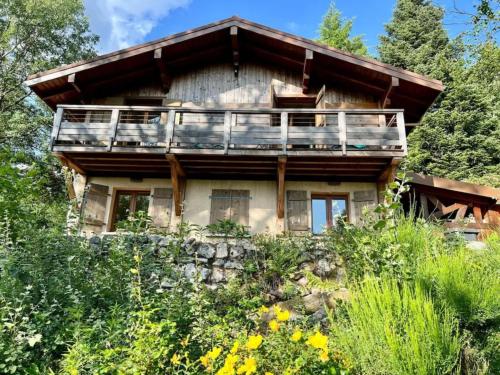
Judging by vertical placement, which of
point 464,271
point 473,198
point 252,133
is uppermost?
point 252,133

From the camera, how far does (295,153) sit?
926cm

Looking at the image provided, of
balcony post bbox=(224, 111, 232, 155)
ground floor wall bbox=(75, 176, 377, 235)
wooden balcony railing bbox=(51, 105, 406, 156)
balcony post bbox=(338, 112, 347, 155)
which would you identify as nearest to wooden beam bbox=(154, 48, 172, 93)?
wooden balcony railing bbox=(51, 105, 406, 156)

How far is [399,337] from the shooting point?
2.48 m

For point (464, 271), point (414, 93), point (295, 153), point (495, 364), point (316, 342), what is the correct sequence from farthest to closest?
point (414, 93) → point (295, 153) → point (464, 271) → point (495, 364) → point (316, 342)

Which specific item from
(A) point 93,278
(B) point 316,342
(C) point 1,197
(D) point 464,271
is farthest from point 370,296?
(C) point 1,197

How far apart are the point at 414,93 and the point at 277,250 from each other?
21.6 ft

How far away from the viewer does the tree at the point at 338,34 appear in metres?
21.7

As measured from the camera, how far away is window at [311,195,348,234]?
34.1 ft

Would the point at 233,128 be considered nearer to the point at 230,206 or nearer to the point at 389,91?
the point at 230,206

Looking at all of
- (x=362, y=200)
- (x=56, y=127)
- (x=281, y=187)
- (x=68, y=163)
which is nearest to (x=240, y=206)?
(x=281, y=187)

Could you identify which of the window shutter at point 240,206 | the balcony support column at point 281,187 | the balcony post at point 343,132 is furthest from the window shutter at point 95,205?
the balcony post at point 343,132

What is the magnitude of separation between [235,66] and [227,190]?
3.88 m

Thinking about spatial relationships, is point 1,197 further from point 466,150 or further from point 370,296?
point 466,150

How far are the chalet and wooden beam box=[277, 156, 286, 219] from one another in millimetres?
27
